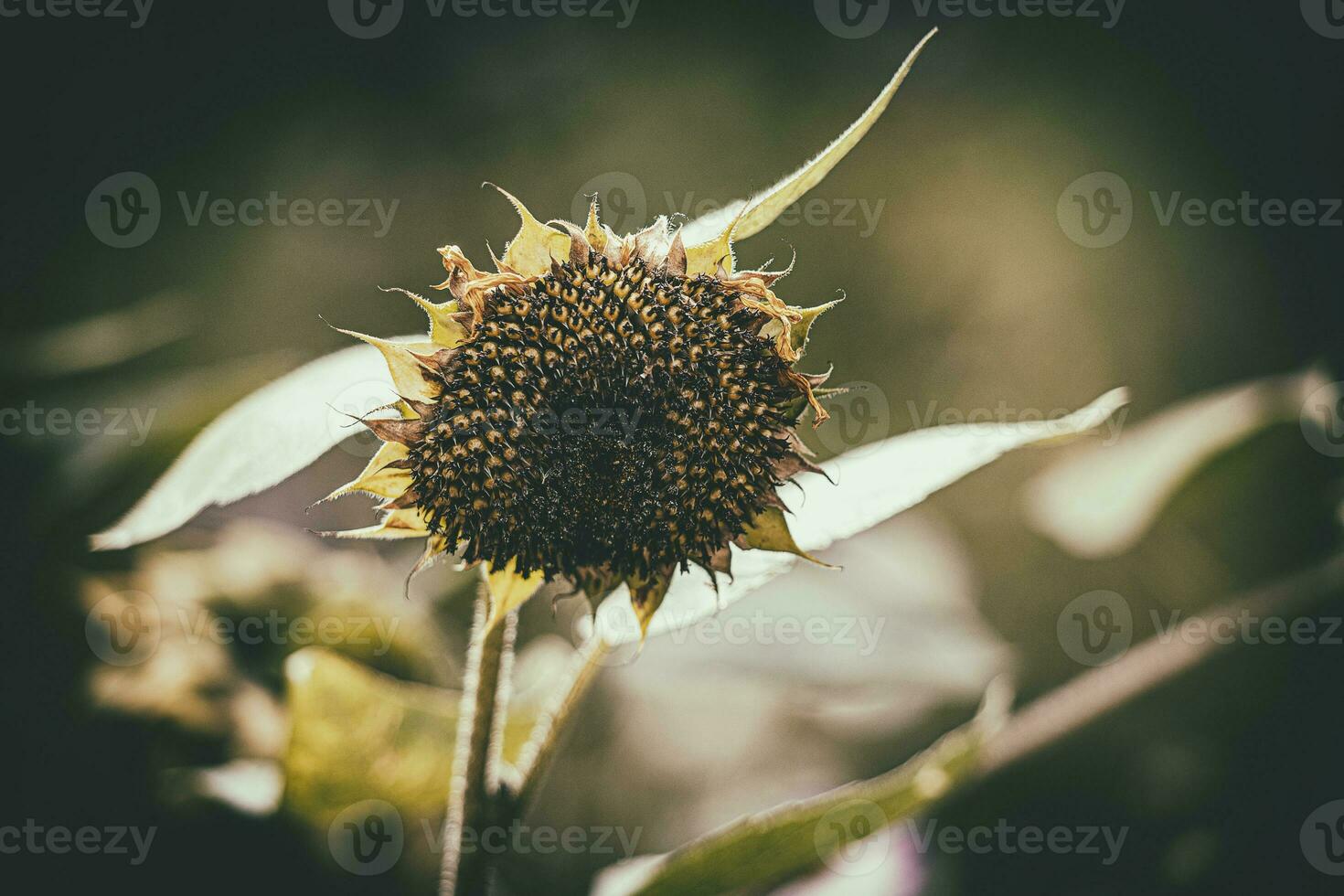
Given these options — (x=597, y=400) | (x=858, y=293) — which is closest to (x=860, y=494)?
(x=597, y=400)

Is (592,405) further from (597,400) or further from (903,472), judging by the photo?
(903,472)

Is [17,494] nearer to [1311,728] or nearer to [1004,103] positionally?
[1004,103]

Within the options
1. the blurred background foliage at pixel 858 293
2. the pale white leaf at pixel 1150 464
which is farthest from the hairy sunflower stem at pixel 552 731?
the pale white leaf at pixel 1150 464

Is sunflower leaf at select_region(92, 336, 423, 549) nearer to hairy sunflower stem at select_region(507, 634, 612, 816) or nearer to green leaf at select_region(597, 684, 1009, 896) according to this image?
hairy sunflower stem at select_region(507, 634, 612, 816)

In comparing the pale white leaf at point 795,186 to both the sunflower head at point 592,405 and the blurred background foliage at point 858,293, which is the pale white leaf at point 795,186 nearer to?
the sunflower head at point 592,405

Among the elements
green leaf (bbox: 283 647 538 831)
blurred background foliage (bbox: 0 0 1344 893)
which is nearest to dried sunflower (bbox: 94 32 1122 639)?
green leaf (bbox: 283 647 538 831)

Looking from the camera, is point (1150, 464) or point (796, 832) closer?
point (796, 832)
